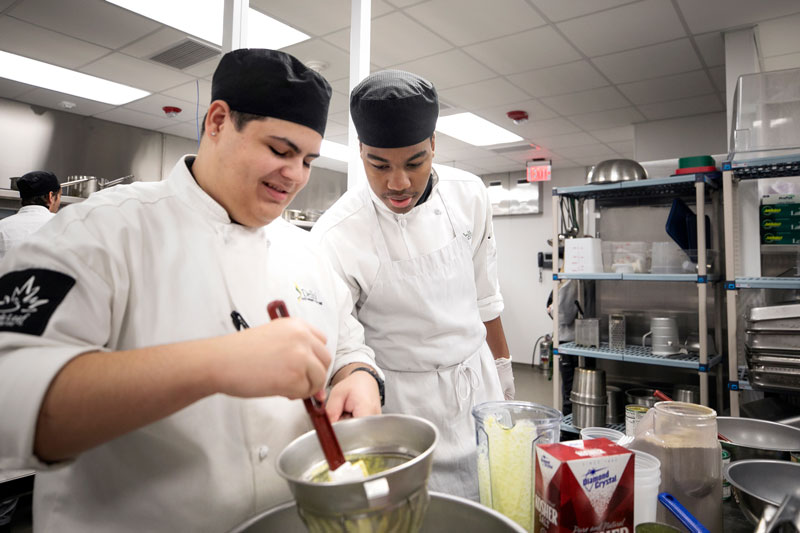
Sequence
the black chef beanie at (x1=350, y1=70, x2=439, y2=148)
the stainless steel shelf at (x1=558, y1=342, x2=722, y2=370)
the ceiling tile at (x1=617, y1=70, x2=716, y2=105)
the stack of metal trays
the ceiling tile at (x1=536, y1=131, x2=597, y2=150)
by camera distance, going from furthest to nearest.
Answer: the ceiling tile at (x1=536, y1=131, x2=597, y2=150) < the ceiling tile at (x1=617, y1=70, x2=716, y2=105) < the stainless steel shelf at (x1=558, y1=342, x2=722, y2=370) < the stack of metal trays < the black chef beanie at (x1=350, y1=70, x2=439, y2=148)

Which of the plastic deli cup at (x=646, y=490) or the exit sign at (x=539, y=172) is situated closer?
the plastic deli cup at (x=646, y=490)

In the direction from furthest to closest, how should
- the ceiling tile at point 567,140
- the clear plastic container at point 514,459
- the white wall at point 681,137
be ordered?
the ceiling tile at point 567,140 → the white wall at point 681,137 → the clear plastic container at point 514,459

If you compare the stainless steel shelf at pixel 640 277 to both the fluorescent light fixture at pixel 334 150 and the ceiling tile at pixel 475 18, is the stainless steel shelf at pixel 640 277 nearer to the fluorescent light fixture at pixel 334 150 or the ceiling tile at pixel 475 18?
the ceiling tile at pixel 475 18

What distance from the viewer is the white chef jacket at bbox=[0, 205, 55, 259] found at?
3535 mm

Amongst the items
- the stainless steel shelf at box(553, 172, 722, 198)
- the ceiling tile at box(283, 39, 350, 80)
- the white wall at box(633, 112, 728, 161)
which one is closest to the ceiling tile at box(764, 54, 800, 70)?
the white wall at box(633, 112, 728, 161)

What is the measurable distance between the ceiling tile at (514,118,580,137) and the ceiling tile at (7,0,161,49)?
394cm

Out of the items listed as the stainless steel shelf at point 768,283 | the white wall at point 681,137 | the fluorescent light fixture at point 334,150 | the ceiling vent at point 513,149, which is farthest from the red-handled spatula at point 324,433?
the ceiling vent at point 513,149

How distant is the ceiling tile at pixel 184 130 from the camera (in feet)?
18.7

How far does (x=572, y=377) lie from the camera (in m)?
3.75

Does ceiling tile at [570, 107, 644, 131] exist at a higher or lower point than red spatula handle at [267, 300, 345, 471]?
higher

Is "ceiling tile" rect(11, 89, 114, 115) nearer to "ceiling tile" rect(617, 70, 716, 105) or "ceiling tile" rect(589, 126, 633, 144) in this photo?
"ceiling tile" rect(617, 70, 716, 105)

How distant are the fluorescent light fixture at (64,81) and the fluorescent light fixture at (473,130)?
3.17m

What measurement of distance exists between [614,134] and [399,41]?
11.7ft

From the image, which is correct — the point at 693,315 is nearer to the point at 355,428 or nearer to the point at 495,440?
the point at 495,440
